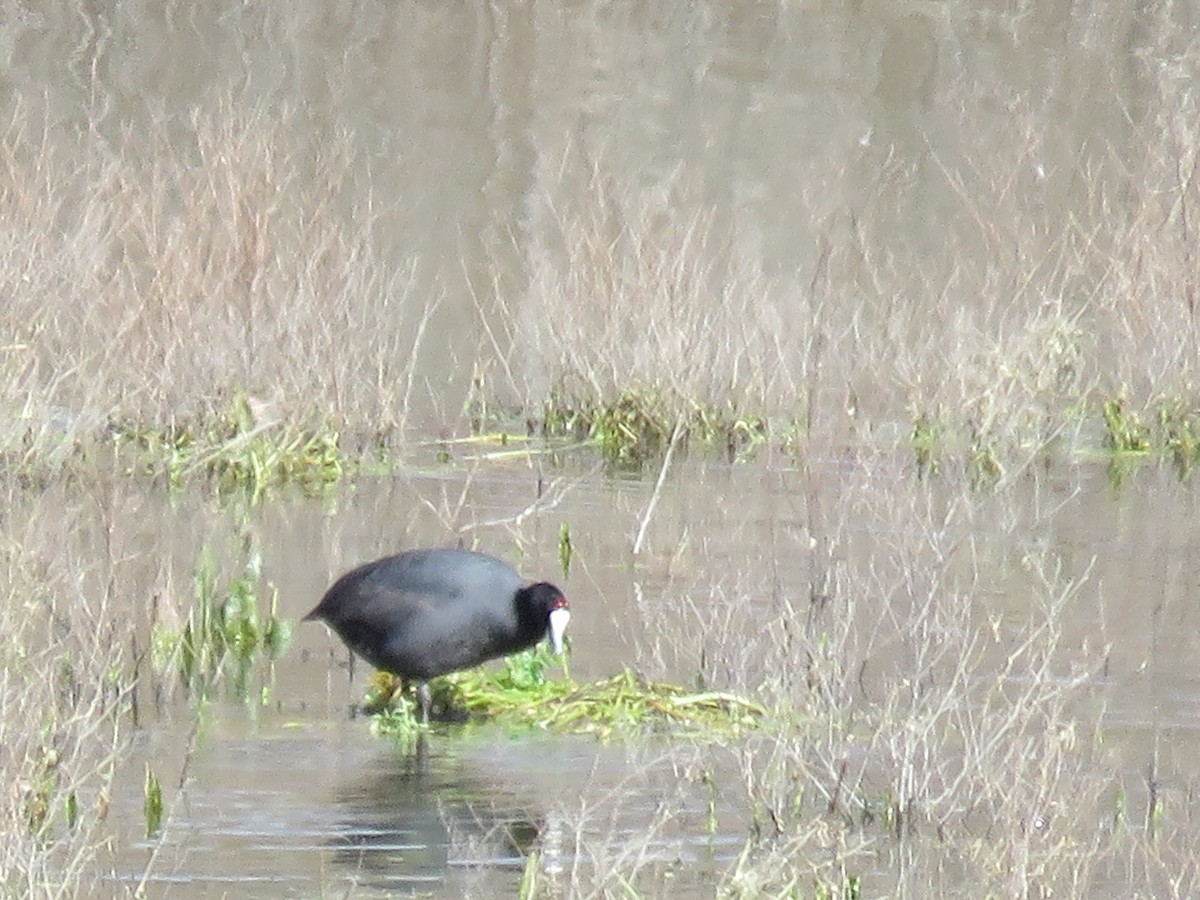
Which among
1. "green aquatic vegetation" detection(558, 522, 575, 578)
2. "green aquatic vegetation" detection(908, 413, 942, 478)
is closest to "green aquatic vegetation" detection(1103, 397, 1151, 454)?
"green aquatic vegetation" detection(908, 413, 942, 478)

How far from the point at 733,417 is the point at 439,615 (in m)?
6.57

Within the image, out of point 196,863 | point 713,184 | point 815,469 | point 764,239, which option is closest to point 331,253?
point 815,469

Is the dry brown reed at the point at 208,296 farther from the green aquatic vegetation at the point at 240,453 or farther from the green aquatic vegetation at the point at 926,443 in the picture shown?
the green aquatic vegetation at the point at 926,443

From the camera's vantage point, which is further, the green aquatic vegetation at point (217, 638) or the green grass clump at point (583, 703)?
the green aquatic vegetation at point (217, 638)

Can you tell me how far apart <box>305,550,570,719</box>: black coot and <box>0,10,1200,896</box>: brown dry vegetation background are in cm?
38

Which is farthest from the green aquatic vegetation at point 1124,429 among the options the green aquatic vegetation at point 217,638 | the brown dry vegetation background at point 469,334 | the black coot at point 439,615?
the black coot at point 439,615

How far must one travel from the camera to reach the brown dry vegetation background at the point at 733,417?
23.8 feet

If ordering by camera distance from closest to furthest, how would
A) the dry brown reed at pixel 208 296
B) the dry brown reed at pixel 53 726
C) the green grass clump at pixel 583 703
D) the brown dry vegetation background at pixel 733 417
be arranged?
the dry brown reed at pixel 53 726
the brown dry vegetation background at pixel 733 417
the green grass clump at pixel 583 703
the dry brown reed at pixel 208 296

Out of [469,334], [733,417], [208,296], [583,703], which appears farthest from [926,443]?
[583,703]

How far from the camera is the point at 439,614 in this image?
8.99 m

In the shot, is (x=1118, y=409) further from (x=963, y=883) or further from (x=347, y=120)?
(x=347, y=120)

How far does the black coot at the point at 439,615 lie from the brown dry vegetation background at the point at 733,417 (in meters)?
0.38

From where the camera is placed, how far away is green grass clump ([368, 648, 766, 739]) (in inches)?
343

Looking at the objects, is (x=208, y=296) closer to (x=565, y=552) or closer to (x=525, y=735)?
(x=565, y=552)
